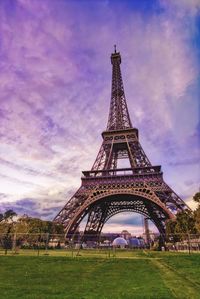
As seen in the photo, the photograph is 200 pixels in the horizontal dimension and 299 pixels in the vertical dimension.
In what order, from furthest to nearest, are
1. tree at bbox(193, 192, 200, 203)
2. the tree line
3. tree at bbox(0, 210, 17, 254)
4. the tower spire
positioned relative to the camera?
1. the tower spire
2. the tree line
3. tree at bbox(0, 210, 17, 254)
4. tree at bbox(193, 192, 200, 203)

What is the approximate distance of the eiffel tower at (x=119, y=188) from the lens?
56.4m

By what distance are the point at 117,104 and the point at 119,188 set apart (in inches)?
1099

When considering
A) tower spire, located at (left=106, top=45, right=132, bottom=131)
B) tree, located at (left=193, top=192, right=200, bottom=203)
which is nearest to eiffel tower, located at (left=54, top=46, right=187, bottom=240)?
tower spire, located at (left=106, top=45, right=132, bottom=131)

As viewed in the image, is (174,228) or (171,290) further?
(174,228)

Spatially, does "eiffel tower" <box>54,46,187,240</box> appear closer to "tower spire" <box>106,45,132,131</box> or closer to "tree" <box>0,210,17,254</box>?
"tower spire" <box>106,45,132,131</box>

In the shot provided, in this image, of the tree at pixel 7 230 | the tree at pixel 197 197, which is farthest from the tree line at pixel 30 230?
the tree at pixel 197 197

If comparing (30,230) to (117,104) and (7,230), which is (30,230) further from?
(117,104)

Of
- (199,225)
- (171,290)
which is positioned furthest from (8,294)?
(199,225)

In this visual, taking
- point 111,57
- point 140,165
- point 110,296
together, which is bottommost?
point 110,296

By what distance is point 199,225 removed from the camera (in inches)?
1537

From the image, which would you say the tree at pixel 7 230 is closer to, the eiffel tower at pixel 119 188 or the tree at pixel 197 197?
the eiffel tower at pixel 119 188

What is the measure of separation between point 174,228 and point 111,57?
5954 cm

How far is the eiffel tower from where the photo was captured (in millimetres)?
56438

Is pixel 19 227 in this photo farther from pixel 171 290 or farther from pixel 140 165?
pixel 171 290
